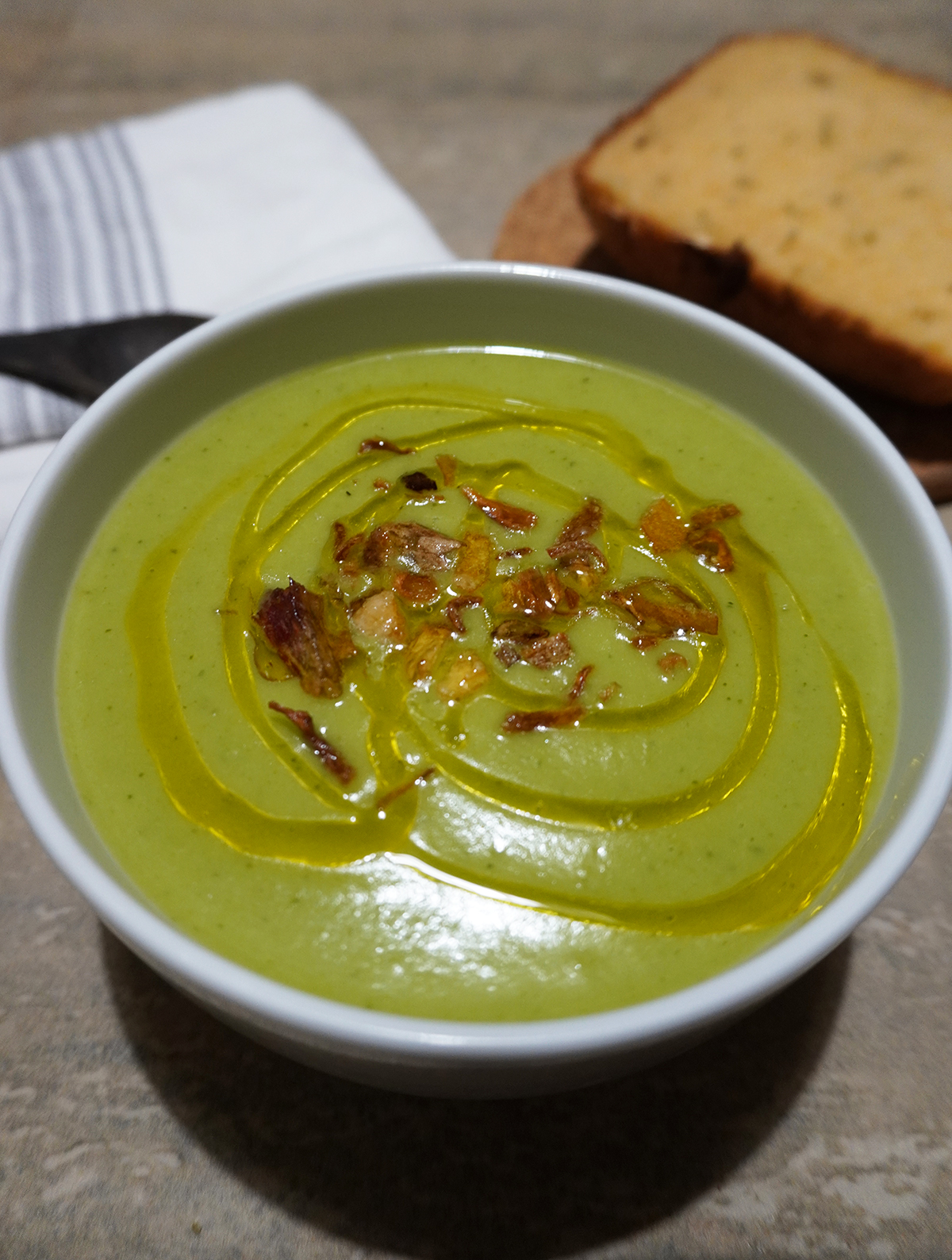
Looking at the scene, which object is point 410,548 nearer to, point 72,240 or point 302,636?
point 302,636

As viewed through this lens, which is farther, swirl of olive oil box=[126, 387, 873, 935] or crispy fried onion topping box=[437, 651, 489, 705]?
crispy fried onion topping box=[437, 651, 489, 705]

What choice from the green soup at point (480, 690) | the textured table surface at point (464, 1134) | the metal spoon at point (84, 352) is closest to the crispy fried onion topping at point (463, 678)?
the green soup at point (480, 690)

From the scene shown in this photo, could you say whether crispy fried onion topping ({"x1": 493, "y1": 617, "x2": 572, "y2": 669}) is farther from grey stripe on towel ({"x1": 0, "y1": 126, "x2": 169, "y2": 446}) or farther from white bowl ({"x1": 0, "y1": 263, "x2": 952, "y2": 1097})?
grey stripe on towel ({"x1": 0, "y1": 126, "x2": 169, "y2": 446})

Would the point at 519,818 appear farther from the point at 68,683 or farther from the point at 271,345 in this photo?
the point at 271,345

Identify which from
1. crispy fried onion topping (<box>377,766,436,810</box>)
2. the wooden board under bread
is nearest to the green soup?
crispy fried onion topping (<box>377,766,436,810</box>)

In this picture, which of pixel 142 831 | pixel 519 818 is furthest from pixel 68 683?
pixel 519 818

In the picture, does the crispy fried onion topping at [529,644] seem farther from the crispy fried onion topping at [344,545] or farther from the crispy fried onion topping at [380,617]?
the crispy fried onion topping at [344,545]
